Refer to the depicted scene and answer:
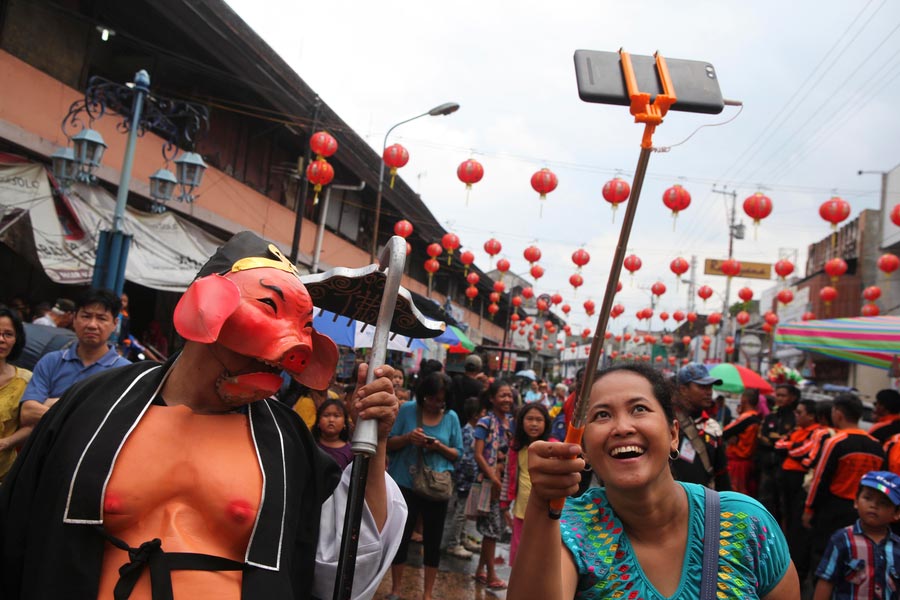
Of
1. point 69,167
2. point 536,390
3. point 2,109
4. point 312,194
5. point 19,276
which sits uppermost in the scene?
point 312,194

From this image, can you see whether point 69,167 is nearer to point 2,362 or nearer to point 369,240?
point 2,362

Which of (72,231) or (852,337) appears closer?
(852,337)

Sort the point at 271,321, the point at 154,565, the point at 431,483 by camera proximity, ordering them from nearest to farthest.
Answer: the point at 154,565, the point at 271,321, the point at 431,483

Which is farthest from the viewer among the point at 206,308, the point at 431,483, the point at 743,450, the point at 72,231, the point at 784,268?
the point at 784,268

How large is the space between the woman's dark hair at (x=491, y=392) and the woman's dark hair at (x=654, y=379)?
175 inches

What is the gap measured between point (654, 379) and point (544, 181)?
33.4 feet

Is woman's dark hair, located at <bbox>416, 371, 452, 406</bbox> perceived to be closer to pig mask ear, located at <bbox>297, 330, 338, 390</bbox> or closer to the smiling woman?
pig mask ear, located at <bbox>297, 330, 338, 390</bbox>

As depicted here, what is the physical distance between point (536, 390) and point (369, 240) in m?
8.89

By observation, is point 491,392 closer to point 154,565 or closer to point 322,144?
point 154,565

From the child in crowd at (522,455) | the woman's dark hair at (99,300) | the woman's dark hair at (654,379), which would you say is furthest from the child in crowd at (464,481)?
the woman's dark hair at (654,379)

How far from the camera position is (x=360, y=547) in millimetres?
2068

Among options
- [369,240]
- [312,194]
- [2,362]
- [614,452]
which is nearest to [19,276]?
[2,362]

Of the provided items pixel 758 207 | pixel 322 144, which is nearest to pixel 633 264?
pixel 758 207

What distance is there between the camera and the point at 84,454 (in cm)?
178
